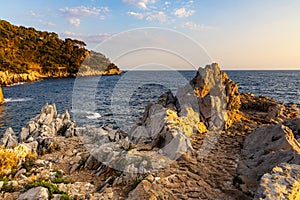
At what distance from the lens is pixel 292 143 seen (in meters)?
10.9

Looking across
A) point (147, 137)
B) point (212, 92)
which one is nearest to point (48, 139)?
point (147, 137)

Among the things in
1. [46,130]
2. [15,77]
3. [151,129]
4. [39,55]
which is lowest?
[46,130]

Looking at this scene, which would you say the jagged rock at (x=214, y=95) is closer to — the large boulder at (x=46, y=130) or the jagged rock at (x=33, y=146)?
the large boulder at (x=46, y=130)

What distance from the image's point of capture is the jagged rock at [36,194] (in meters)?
7.58

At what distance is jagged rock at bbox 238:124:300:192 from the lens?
9430mm

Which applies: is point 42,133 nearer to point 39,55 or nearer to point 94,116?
point 94,116

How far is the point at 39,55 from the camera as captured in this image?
13938cm

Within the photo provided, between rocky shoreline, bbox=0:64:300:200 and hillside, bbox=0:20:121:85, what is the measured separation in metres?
95.8

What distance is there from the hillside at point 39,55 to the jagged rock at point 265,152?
4053 inches

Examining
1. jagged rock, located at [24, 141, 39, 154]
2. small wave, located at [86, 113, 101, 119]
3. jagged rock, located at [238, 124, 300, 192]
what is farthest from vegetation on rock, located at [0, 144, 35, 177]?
small wave, located at [86, 113, 101, 119]

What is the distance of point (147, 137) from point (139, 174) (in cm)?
545

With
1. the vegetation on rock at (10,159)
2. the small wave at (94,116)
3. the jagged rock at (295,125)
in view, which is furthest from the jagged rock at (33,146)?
the small wave at (94,116)

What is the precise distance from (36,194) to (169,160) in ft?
20.4

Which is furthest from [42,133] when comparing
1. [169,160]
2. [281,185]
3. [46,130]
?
[281,185]
